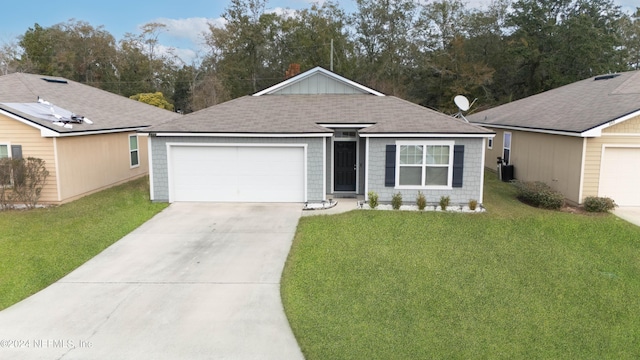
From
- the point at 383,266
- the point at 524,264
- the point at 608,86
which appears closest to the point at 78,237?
the point at 383,266

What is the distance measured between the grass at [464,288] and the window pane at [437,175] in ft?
5.51

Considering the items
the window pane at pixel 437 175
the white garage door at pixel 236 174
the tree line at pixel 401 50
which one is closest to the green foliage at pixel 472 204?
the window pane at pixel 437 175

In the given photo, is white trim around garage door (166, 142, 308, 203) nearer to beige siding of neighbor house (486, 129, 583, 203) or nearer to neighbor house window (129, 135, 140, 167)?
neighbor house window (129, 135, 140, 167)

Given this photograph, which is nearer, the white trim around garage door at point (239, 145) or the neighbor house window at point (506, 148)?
the white trim around garage door at point (239, 145)

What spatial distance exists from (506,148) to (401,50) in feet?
78.7

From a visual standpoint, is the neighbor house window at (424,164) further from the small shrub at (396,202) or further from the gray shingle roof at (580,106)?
the gray shingle roof at (580,106)

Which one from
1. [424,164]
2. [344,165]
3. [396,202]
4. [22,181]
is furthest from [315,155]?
[22,181]

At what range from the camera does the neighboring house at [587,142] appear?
1341 centimetres

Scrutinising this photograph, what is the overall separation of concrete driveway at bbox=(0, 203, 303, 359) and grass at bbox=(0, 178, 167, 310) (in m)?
0.37

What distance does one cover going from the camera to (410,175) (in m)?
13.7

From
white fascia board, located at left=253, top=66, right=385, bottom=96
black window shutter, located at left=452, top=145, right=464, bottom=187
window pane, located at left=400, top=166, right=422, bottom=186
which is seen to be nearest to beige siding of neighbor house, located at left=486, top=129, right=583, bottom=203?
black window shutter, located at left=452, top=145, right=464, bottom=187

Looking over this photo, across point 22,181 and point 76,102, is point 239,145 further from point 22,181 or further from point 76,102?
point 76,102

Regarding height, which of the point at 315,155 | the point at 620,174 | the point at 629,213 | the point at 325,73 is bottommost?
the point at 629,213

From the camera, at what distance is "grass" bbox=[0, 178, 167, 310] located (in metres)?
8.23
